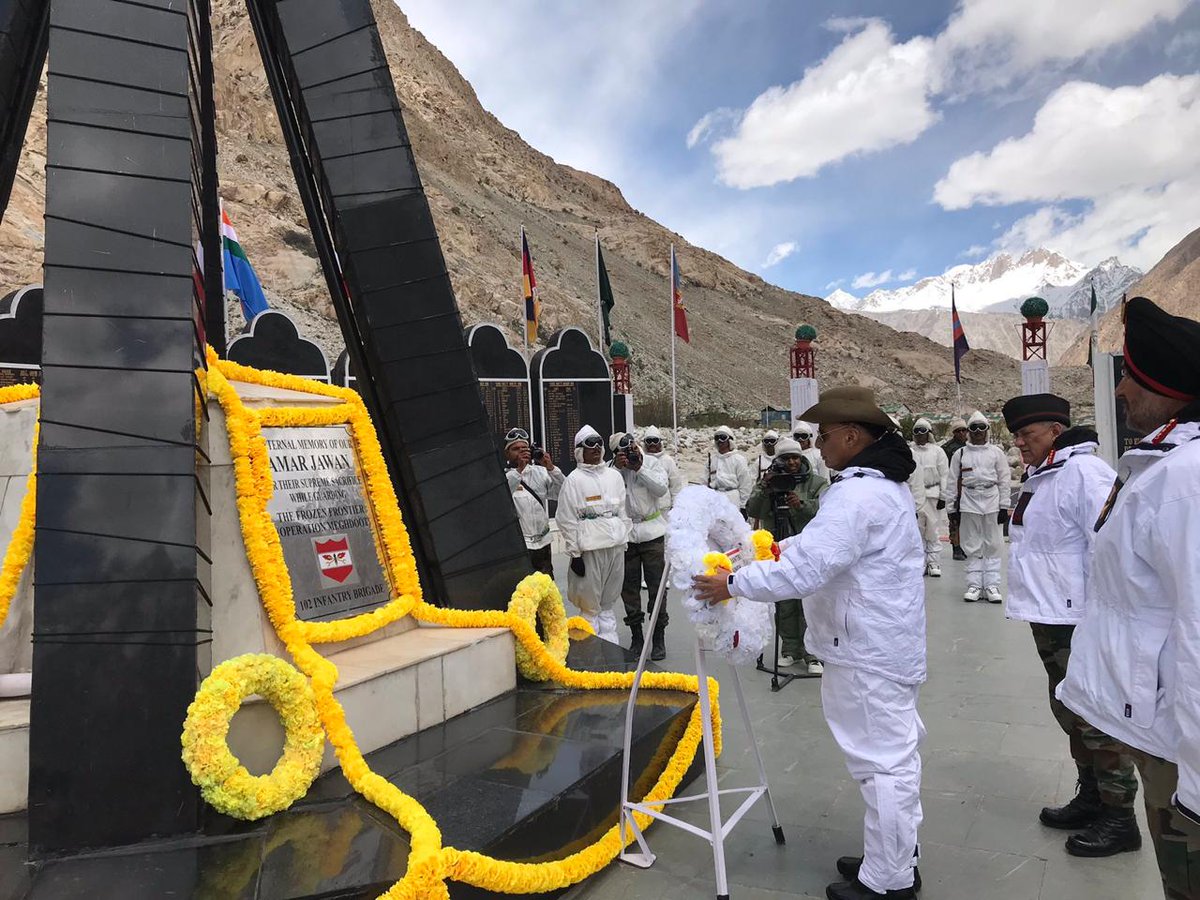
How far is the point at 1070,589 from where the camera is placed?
3061mm

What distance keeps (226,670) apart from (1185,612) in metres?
2.57

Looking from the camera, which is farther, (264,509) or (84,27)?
(264,509)

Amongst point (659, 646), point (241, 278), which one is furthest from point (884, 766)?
point (241, 278)

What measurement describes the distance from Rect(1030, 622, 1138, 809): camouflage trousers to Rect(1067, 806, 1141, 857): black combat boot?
46mm

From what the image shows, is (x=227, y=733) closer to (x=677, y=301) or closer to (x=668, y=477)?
(x=668, y=477)

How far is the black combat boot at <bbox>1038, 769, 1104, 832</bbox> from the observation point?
10.1ft

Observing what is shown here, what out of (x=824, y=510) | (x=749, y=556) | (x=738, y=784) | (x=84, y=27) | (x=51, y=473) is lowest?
(x=738, y=784)

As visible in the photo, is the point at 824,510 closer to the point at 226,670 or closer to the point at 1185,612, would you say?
the point at 1185,612

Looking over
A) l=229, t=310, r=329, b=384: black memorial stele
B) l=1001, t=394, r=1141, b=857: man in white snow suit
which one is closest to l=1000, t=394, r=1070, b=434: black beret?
l=1001, t=394, r=1141, b=857: man in white snow suit

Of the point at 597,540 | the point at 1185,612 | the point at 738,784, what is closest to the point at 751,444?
the point at 597,540

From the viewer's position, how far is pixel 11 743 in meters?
2.57

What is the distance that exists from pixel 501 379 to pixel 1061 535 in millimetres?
10799

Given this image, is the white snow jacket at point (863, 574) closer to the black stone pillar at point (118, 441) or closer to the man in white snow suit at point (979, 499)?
the black stone pillar at point (118, 441)

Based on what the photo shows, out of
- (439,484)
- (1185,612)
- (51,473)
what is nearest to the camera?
(1185,612)
